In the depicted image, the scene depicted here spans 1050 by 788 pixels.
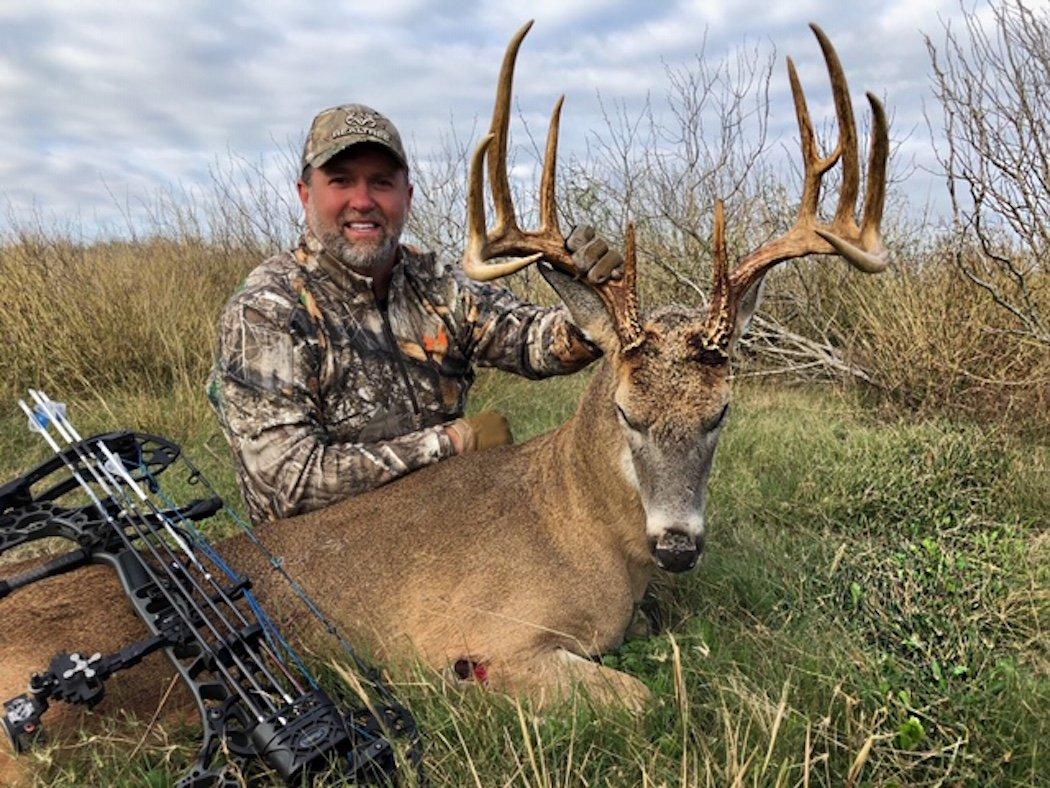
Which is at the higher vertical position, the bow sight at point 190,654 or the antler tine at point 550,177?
the antler tine at point 550,177

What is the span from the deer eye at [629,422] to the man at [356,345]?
0.61 m

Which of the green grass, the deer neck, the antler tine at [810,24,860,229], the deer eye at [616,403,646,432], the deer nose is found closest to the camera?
the green grass

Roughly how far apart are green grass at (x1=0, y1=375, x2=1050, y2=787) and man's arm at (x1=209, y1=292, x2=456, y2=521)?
1100mm

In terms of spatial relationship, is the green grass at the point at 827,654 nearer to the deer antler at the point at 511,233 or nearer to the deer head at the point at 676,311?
the deer head at the point at 676,311

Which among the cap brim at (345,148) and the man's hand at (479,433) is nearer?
the man's hand at (479,433)

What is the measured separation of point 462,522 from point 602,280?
1075 mm

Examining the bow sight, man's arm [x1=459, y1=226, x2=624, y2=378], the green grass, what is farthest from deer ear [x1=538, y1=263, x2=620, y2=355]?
the bow sight

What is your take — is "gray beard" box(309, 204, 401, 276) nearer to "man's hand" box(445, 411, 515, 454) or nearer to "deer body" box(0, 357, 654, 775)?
"man's hand" box(445, 411, 515, 454)

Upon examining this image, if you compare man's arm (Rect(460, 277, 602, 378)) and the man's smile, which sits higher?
the man's smile

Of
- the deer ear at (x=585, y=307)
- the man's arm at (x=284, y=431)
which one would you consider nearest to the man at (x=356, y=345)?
the man's arm at (x=284, y=431)

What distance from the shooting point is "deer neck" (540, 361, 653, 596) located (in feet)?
10.4

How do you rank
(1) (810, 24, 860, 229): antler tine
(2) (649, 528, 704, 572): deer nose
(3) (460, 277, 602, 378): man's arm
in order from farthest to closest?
Answer: (3) (460, 277, 602, 378): man's arm
(1) (810, 24, 860, 229): antler tine
(2) (649, 528, 704, 572): deer nose

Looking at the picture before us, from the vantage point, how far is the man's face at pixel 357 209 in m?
4.04

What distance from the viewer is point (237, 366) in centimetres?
372
